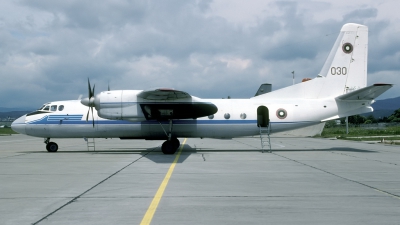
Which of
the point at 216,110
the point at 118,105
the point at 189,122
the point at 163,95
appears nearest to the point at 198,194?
the point at 163,95

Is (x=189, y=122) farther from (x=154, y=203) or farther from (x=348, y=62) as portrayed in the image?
(x=154, y=203)

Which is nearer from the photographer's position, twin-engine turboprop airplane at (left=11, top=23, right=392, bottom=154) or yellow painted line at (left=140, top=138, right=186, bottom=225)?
yellow painted line at (left=140, top=138, right=186, bottom=225)

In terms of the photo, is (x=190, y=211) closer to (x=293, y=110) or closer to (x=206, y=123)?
(x=206, y=123)

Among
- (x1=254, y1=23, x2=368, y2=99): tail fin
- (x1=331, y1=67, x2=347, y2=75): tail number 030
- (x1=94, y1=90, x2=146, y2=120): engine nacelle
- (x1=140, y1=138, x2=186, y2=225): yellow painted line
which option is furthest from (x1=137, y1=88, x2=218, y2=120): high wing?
(x1=140, y1=138, x2=186, y2=225): yellow painted line

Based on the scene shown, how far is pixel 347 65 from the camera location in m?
24.3

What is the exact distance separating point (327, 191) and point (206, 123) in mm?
13058

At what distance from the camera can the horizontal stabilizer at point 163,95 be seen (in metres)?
20.0

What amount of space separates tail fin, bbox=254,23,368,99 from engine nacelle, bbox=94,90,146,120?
11.0 m

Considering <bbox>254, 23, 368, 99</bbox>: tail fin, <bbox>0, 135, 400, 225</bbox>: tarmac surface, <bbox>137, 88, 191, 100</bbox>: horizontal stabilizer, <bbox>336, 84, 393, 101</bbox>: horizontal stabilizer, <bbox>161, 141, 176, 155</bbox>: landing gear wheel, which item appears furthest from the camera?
<bbox>254, 23, 368, 99</bbox>: tail fin

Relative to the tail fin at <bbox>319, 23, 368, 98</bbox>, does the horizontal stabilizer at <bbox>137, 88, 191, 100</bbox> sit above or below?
below

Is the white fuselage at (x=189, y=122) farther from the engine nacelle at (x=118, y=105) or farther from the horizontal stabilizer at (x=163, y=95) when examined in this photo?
the horizontal stabilizer at (x=163, y=95)

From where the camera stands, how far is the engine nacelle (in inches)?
846

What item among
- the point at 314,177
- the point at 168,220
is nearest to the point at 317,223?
the point at 168,220

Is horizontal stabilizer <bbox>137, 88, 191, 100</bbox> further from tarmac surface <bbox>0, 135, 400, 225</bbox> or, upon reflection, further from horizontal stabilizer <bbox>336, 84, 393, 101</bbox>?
horizontal stabilizer <bbox>336, 84, 393, 101</bbox>
